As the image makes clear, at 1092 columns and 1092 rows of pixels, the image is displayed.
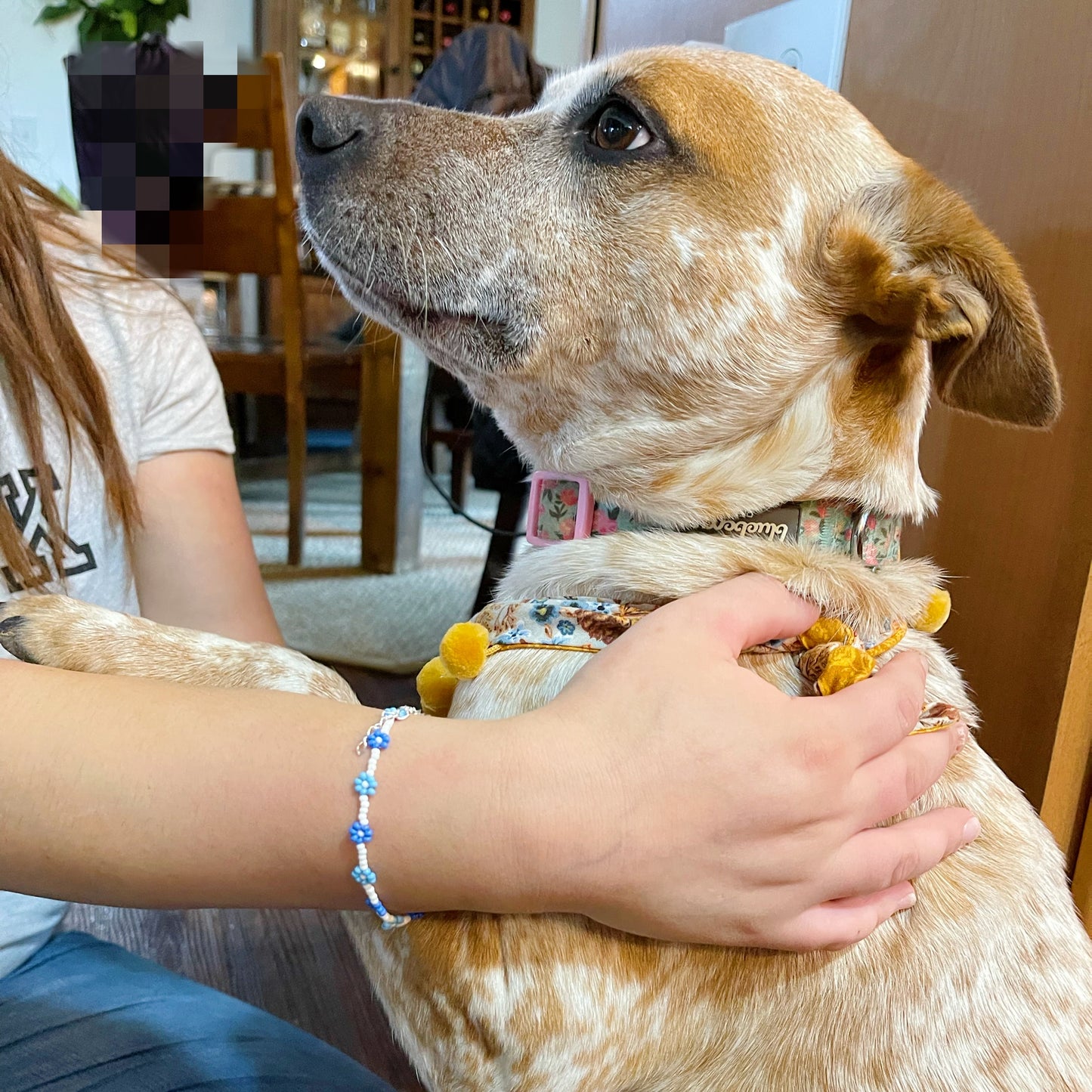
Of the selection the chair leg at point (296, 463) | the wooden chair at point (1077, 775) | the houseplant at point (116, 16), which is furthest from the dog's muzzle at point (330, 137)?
the houseplant at point (116, 16)

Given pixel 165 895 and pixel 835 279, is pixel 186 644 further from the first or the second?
pixel 835 279

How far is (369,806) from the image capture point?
0.66 m

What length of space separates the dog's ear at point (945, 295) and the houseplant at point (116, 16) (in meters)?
3.84

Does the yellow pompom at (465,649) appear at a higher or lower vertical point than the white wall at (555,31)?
lower

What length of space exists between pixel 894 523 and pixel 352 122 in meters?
0.78

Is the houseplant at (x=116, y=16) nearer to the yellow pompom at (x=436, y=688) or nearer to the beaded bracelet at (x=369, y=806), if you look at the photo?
the yellow pompom at (x=436, y=688)

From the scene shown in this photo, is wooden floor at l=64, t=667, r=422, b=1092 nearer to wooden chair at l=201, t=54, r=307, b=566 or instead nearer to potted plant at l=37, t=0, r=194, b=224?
potted plant at l=37, t=0, r=194, b=224

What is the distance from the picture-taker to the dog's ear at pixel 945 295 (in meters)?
0.89

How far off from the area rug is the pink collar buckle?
1.85 meters

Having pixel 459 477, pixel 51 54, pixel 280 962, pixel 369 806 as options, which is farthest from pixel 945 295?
pixel 51 54

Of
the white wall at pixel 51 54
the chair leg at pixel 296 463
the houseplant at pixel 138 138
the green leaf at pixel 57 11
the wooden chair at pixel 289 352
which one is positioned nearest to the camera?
the houseplant at pixel 138 138

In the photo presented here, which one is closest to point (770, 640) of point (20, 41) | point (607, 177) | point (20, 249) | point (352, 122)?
point (607, 177)

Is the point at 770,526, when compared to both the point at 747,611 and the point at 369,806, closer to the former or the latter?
the point at 747,611

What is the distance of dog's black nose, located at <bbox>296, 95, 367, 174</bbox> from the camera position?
975 millimetres
